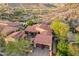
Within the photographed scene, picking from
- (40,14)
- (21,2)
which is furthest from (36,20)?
(21,2)

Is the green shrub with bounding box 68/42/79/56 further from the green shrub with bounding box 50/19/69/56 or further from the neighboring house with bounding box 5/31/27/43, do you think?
the neighboring house with bounding box 5/31/27/43

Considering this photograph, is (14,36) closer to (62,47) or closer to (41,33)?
(41,33)

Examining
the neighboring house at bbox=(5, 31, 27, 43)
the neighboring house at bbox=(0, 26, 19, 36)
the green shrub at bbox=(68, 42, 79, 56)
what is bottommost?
the green shrub at bbox=(68, 42, 79, 56)

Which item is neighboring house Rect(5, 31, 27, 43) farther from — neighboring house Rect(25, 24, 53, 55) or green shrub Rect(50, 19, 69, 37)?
green shrub Rect(50, 19, 69, 37)

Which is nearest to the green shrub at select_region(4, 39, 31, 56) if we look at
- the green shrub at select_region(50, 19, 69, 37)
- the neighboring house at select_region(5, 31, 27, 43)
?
the neighboring house at select_region(5, 31, 27, 43)

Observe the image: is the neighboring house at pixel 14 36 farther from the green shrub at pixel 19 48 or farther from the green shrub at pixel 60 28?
the green shrub at pixel 60 28

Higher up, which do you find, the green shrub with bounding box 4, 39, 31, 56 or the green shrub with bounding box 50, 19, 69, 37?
the green shrub with bounding box 50, 19, 69, 37

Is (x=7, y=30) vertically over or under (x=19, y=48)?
over

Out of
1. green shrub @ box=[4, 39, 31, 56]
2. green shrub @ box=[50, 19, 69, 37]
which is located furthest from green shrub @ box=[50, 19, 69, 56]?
green shrub @ box=[4, 39, 31, 56]

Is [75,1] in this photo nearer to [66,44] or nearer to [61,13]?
[61,13]

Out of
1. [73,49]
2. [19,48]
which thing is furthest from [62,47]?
[19,48]

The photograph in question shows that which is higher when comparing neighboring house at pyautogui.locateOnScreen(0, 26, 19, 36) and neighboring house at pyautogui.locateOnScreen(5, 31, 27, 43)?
neighboring house at pyautogui.locateOnScreen(0, 26, 19, 36)

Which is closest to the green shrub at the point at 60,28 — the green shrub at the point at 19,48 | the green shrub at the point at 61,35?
the green shrub at the point at 61,35
